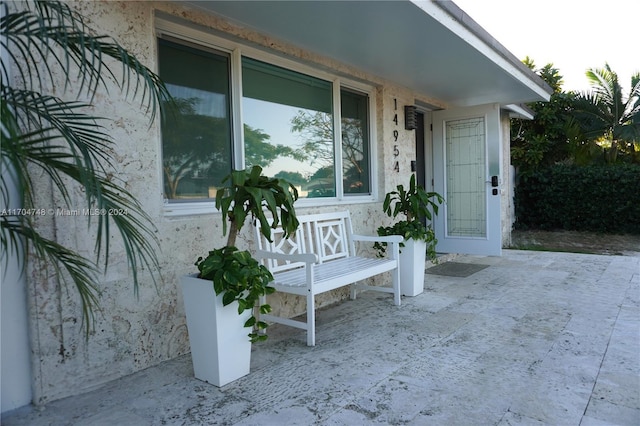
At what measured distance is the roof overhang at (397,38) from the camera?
2.90m

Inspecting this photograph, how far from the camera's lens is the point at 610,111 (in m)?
10.2

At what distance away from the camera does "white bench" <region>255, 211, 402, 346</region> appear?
2857 mm

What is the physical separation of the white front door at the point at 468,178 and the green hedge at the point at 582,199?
14.5 ft

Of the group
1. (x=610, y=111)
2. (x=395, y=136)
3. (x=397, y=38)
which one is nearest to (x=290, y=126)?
(x=397, y=38)

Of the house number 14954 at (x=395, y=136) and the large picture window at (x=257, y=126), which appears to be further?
the house number 14954 at (x=395, y=136)

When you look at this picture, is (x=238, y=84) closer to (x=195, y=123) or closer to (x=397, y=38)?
(x=195, y=123)

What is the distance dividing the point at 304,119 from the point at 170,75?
1.49 meters

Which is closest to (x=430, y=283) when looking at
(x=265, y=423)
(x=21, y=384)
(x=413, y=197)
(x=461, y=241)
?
(x=413, y=197)

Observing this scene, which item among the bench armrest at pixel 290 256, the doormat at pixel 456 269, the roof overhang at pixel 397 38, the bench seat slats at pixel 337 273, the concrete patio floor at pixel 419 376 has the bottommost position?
the concrete patio floor at pixel 419 376

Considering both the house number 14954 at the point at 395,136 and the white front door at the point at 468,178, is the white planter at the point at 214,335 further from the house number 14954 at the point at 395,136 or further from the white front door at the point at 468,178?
the white front door at the point at 468,178

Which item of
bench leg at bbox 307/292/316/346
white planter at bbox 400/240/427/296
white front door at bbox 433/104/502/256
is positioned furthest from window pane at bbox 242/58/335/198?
white front door at bbox 433/104/502/256

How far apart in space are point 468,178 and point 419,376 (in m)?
4.44

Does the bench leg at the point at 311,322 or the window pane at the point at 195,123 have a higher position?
the window pane at the point at 195,123

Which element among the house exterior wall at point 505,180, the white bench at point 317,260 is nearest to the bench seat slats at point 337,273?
the white bench at point 317,260
